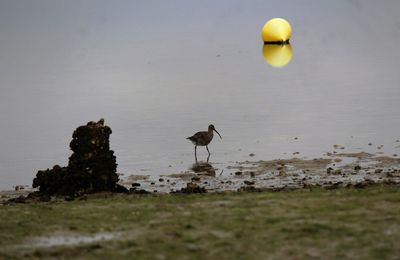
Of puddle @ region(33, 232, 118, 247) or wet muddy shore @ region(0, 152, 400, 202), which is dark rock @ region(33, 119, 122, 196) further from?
puddle @ region(33, 232, 118, 247)

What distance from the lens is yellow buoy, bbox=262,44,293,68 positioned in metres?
38.6

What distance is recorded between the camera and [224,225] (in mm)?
10938

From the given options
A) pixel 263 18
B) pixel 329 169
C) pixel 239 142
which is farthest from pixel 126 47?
pixel 329 169

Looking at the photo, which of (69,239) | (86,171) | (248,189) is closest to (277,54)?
(86,171)

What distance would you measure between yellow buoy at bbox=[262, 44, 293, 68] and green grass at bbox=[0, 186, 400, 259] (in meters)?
25.0

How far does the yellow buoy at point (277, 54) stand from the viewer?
38562mm

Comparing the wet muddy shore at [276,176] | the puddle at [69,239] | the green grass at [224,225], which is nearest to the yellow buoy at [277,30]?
the wet muddy shore at [276,176]

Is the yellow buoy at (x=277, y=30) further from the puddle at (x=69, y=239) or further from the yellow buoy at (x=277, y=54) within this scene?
the puddle at (x=69, y=239)

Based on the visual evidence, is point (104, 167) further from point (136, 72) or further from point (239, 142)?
point (136, 72)

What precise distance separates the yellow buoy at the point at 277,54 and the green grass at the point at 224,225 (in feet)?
81.9

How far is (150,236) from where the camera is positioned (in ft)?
34.8

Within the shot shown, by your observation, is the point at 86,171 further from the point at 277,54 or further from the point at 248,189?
the point at 277,54

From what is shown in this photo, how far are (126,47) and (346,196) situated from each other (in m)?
33.8

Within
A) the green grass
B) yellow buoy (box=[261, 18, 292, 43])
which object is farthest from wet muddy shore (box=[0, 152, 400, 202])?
yellow buoy (box=[261, 18, 292, 43])
